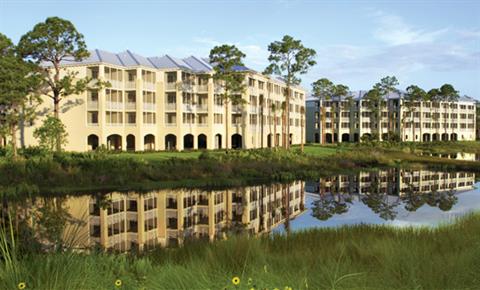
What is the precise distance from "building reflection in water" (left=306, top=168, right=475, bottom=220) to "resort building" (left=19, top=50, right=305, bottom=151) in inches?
1110

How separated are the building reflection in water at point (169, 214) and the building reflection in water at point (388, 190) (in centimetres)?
189

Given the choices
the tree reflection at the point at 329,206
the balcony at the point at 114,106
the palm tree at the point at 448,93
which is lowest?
the tree reflection at the point at 329,206

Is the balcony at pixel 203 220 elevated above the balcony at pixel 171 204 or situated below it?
below

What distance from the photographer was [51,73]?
50719mm

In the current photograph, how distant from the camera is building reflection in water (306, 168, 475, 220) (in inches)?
880

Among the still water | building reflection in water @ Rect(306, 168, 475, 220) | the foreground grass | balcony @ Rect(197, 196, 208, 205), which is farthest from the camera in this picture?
balcony @ Rect(197, 196, 208, 205)

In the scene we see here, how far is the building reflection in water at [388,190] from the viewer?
73.3ft

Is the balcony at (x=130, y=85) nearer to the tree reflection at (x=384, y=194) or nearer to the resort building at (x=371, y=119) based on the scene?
the tree reflection at (x=384, y=194)

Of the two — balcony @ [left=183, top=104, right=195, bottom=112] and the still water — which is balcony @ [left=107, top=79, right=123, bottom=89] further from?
the still water

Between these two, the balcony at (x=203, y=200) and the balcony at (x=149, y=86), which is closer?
the balcony at (x=203, y=200)

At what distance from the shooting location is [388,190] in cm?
2823

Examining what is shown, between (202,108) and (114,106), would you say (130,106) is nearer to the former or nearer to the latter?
(114,106)

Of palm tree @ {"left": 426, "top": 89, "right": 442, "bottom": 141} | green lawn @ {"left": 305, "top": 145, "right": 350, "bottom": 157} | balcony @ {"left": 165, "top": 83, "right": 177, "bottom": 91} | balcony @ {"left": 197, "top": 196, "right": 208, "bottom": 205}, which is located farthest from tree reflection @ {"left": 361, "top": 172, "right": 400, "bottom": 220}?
palm tree @ {"left": 426, "top": 89, "right": 442, "bottom": 141}

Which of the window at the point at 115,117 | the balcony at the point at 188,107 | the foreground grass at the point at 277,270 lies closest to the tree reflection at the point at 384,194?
the foreground grass at the point at 277,270
